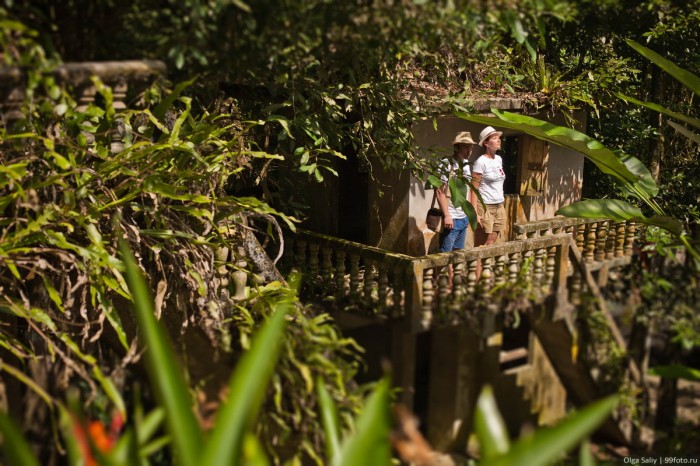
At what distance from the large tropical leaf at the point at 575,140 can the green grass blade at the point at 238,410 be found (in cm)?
361

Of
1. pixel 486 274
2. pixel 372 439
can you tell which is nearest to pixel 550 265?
pixel 486 274

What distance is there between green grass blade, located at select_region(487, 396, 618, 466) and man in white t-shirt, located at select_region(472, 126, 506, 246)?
17.4ft

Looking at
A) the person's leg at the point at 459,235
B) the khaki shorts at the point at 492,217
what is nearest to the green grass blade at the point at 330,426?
the person's leg at the point at 459,235

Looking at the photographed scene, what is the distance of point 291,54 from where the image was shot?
4.64 meters

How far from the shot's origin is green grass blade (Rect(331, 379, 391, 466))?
127 inches

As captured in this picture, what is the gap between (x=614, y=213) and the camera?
5969 millimetres

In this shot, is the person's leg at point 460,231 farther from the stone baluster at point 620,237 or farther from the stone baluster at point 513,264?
the stone baluster at point 620,237

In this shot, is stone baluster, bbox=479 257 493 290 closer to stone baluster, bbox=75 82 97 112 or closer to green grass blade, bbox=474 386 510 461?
stone baluster, bbox=75 82 97 112

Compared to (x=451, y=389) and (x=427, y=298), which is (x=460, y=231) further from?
(x=451, y=389)

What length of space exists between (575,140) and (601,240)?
12.1ft

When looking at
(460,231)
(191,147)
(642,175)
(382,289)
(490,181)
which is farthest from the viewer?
(490,181)

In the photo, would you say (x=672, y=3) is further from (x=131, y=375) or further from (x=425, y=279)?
(x=131, y=375)

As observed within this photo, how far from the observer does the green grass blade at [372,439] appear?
3.22 metres

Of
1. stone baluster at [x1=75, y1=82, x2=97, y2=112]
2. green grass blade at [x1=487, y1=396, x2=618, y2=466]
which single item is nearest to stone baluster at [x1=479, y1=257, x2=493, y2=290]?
stone baluster at [x1=75, y1=82, x2=97, y2=112]
